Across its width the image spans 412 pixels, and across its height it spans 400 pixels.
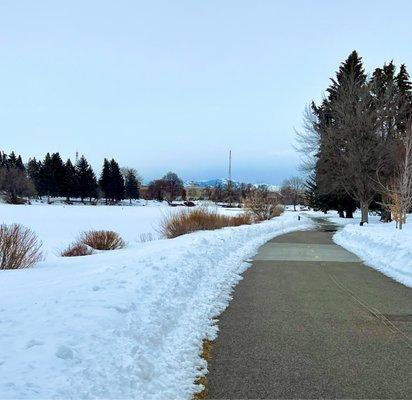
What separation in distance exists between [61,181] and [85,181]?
5.86 meters

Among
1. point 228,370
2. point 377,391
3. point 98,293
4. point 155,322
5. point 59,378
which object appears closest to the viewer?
point 59,378

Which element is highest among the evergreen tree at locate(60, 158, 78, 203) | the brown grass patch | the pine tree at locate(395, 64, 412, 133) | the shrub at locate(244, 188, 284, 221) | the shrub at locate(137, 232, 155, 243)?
the pine tree at locate(395, 64, 412, 133)

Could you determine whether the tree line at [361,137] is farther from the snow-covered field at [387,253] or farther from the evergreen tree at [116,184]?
the evergreen tree at [116,184]

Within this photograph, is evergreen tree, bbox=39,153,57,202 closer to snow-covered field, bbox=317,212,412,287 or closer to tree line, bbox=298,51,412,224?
tree line, bbox=298,51,412,224

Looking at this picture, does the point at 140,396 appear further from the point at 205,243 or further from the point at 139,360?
the point at 205,243

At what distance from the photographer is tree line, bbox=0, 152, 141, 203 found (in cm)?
10838

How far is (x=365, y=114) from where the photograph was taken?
38938 millimetres

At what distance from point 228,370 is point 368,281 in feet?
24.4

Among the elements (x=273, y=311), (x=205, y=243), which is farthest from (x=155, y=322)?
(x=205, y=243)

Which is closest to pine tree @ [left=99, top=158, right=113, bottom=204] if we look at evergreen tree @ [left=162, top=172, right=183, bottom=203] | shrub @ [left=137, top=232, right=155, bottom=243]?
evergreen tree @ [left=162, top=172, right=183, bottom=203]

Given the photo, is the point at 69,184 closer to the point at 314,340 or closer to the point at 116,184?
the point at 116,184

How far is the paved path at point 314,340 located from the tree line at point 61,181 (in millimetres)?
106250

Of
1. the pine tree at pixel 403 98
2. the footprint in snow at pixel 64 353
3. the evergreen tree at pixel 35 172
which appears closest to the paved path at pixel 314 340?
the footprint in snow at pixel 64 353

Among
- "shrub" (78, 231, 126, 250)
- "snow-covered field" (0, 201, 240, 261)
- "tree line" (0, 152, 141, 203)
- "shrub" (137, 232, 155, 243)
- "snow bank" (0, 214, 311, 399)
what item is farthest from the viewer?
"tree line" (0, 152, 141, 203)
